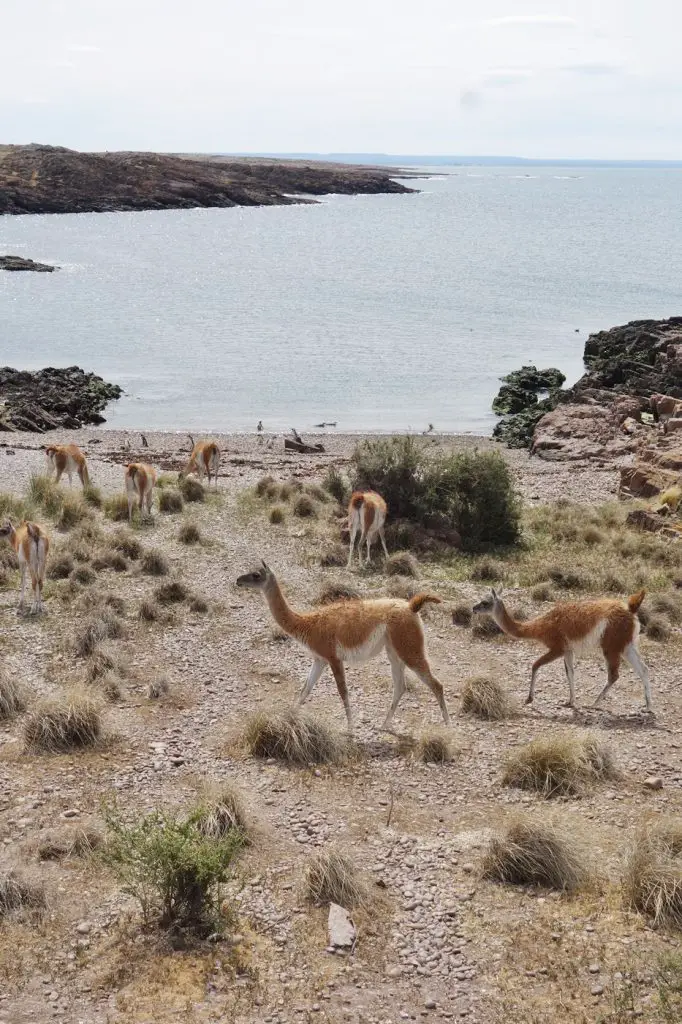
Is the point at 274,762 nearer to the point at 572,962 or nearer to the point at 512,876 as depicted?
the point at 512,876

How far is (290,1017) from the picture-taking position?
20.2 feet

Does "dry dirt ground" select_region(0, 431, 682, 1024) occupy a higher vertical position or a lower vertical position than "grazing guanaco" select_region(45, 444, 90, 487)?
lower

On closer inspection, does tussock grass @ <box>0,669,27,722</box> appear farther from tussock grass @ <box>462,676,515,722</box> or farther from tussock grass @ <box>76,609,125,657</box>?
tussock grass @ <box>462,676,515,722</box>

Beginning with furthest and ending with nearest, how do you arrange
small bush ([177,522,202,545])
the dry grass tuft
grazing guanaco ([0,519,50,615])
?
small bush ([177,522,202,545]), grazing guanaco ([0,519,50,615]), the dry grass tuft

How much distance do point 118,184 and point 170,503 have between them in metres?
118

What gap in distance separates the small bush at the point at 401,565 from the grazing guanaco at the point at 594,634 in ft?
16.5

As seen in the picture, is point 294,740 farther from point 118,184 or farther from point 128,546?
point 118,184

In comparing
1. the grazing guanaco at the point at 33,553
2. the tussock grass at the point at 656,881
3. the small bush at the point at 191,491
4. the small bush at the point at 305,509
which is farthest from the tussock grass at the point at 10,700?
the small bush at the point at 191,491

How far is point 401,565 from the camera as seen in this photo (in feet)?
Result: 53.2

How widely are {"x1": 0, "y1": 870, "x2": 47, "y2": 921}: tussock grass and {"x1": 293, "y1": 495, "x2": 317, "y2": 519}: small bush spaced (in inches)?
499

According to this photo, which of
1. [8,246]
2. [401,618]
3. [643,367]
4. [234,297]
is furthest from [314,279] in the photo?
[401,618]

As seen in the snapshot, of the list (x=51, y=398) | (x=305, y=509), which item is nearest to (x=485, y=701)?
(x=305, y=509)

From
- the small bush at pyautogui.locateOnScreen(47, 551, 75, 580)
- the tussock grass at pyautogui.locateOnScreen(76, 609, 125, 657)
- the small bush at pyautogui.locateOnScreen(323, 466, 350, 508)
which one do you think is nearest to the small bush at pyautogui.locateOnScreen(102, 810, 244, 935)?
the tussock grass at pyautogui.locateOnScreen(76, 609, 125, 657)

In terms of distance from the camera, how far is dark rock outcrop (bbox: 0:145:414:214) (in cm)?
12062
